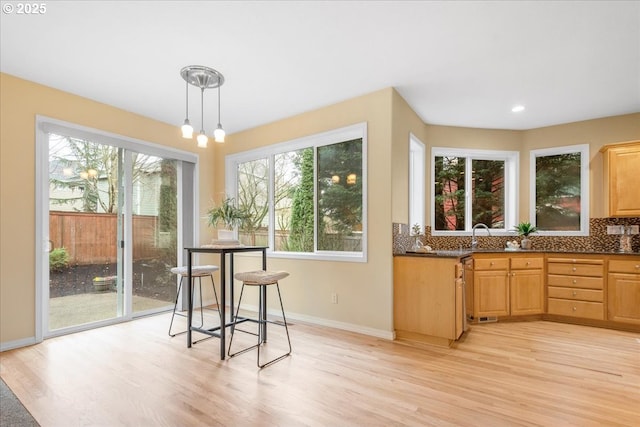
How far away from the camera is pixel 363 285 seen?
11.9 ft

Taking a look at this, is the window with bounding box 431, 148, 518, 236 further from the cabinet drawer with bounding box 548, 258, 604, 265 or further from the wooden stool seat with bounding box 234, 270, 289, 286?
the wooden stool seat with bounding box 234, 270, 289, 286

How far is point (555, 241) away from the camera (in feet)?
15.0

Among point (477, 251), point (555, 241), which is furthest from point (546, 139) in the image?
point (477, 251)

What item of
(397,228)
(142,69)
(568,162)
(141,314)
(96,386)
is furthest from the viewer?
(568,162)

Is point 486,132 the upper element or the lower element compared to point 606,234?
upper

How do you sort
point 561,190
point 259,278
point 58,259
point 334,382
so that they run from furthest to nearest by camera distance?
point 561,190 < point 58,259 < point 259,278 < point 334,382

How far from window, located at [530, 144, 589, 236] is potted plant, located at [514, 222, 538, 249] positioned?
225mm

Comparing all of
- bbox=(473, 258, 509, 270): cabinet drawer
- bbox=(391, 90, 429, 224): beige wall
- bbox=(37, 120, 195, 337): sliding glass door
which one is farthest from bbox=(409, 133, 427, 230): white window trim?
bbox=(37, 120, 195, 337): sliding glass door

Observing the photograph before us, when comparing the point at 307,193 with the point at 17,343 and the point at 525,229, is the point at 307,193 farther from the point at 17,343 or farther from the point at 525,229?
the point at 17,343

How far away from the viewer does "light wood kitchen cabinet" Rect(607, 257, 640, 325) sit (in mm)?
3742

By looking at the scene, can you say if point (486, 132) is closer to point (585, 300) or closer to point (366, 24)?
point (585, 300)

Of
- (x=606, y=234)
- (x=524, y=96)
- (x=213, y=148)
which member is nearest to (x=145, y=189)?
(x=213, y=148)

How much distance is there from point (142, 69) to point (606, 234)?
5.88 metres

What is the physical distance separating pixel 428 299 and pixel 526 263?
1829 mm
